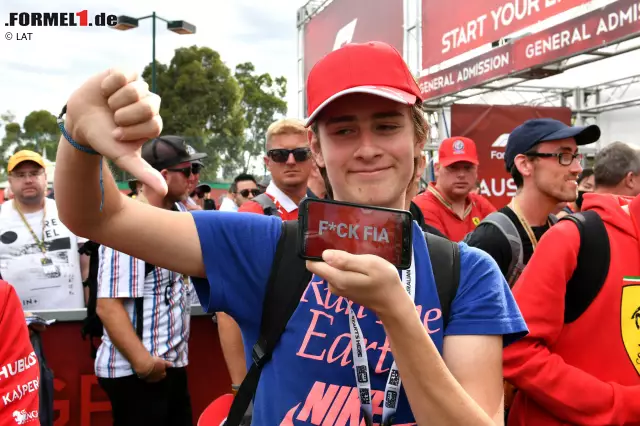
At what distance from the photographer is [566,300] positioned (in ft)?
6.81

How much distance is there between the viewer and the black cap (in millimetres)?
3719

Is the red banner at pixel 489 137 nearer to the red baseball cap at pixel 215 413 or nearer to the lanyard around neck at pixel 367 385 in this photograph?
the red baseball cap at pixel 215 413

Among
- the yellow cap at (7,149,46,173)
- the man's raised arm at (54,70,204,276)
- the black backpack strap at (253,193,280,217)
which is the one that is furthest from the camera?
the yellow cap at (7,149,46,173)

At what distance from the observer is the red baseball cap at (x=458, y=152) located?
18.1 ft

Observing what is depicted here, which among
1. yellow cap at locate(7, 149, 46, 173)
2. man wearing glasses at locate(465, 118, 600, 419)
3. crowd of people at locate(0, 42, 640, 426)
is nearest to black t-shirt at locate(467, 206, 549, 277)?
man wearing glasses at locate(465, 118, 600, 419)

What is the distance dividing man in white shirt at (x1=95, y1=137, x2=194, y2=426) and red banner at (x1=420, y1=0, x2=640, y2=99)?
4.18 m

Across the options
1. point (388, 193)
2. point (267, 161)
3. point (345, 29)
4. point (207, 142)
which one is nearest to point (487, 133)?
point (267, 161)

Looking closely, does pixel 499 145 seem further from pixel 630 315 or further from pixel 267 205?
pixel 630 315

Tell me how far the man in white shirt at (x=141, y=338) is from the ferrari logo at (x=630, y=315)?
239 centimetres

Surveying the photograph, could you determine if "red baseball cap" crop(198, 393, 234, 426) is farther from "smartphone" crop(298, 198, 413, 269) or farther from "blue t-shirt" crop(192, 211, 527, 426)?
"smartphone" crop(298, 198, 413, 269)

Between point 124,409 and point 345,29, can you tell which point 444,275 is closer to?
point 124,409

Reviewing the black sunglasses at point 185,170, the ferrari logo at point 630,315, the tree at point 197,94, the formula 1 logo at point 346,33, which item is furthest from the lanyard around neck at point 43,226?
the tree at point 197,94

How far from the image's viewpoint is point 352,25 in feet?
54.5

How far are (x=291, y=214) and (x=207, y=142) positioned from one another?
2270 centimetres
